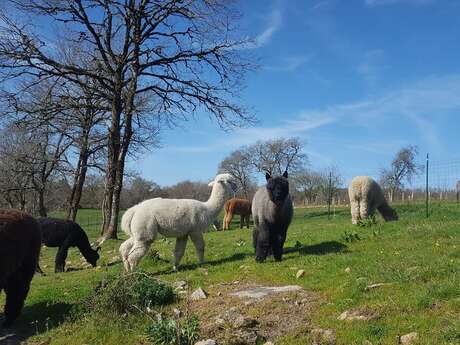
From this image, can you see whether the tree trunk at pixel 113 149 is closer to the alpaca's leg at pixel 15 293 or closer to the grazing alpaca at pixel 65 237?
the grazing alpaca at pixel 65 237

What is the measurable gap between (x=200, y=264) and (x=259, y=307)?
4.90 meters

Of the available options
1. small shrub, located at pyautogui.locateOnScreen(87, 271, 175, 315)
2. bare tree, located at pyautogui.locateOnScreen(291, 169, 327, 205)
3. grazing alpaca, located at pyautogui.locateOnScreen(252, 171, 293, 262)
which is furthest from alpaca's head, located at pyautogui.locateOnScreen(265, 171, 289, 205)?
bare tree, located at pyautogui.locateOnScreen(291, 169, 327, 205)

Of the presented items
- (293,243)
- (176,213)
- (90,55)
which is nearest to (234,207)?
(90,55)

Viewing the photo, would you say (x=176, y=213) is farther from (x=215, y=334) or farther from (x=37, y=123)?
(x=37, y=123)

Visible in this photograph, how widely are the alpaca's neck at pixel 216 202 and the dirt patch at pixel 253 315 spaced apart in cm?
388

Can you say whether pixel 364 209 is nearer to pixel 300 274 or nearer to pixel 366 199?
pixel 366 199

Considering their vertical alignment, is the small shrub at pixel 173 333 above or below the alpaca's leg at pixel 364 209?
below

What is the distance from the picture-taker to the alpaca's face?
10.5 m

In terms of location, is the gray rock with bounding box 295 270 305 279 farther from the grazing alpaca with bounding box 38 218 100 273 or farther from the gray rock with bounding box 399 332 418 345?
the grazing alpaca with bounding box 38 218 100 273

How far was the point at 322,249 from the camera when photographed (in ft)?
37.7

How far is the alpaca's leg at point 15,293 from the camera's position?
322 inches

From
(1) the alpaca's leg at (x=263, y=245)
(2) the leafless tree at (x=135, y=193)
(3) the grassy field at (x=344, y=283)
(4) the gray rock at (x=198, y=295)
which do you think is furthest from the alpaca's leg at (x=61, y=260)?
(2) the leafless tree at (x=135, y=193)

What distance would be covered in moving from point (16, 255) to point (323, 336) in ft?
A: 16.9

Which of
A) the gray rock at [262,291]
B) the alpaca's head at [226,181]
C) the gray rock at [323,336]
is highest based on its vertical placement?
the alpaca's head at [226,181]
